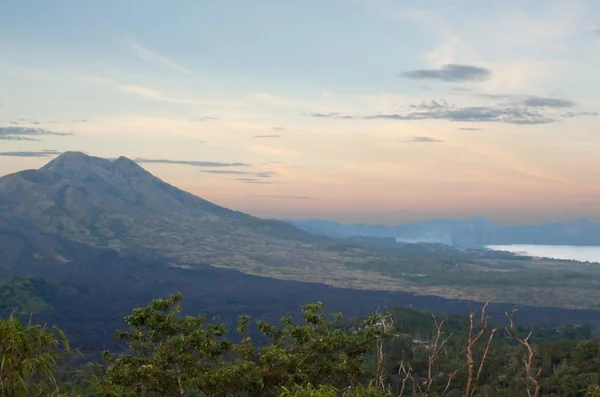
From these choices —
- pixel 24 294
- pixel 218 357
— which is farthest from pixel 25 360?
pixel 24 294

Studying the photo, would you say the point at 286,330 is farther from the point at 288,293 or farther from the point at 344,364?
the point at 288,293

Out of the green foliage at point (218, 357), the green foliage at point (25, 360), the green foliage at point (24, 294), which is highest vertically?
the green foliage at point (25, 360)

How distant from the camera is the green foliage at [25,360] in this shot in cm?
718

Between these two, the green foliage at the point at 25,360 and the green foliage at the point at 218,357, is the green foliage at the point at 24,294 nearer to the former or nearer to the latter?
the green foliage at the point at 218,357

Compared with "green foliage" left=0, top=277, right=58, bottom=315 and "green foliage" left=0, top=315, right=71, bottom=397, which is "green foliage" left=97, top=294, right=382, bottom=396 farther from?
"green foliage" left=0, top=277, right=58, bottom=315

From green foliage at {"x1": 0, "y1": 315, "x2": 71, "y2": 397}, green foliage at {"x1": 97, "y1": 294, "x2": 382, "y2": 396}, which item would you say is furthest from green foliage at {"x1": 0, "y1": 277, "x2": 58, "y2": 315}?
green foliage at {"x1": 0, "y1": 315, "x2": 71, "y2": 397}

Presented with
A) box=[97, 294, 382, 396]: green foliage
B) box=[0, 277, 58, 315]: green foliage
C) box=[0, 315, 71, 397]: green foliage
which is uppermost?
box=[0, 315, 71, 397]: green foliage

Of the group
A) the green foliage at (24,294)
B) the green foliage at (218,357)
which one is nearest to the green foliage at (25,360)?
the green foliage at (218,357)

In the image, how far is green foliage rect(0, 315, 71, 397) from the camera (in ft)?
23.5

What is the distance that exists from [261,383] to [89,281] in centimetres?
14514

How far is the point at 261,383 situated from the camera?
35.6ft

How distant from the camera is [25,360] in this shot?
7.27m

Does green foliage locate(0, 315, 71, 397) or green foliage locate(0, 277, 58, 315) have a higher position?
green foliage locate(0, 315, 71, 397)

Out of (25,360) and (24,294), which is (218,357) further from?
(24,294)
